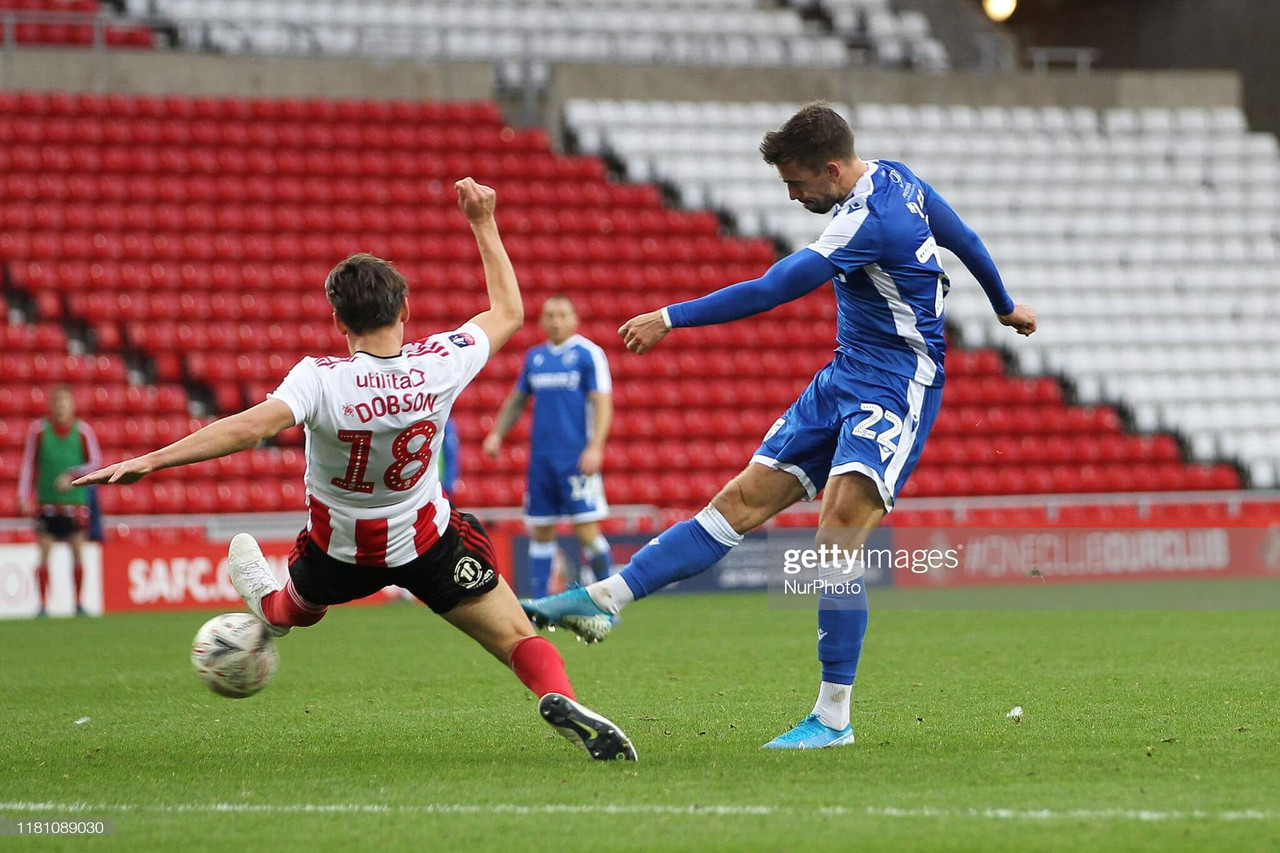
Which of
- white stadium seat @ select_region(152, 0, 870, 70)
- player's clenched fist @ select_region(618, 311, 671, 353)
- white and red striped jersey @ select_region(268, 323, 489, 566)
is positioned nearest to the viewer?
white and red striped jersey @ select_region(268, 323, 489, 566)

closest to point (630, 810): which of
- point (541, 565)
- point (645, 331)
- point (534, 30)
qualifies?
point (645, 331)

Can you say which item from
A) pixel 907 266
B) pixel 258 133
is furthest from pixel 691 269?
pixel 907 266

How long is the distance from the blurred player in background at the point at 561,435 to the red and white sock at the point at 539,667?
6.20m

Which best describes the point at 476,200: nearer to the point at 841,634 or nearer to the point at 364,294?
the point at 364,294

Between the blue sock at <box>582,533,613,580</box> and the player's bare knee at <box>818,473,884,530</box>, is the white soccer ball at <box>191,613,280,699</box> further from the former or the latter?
the blue sock at <box>582,533,613,580</box>

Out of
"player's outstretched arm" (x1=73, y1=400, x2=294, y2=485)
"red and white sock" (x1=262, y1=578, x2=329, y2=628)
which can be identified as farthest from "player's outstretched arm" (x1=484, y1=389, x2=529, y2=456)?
"player's outstretched arm" (x1=73, y1=400, x2=294, y2=485)

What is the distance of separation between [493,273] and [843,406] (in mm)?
1244

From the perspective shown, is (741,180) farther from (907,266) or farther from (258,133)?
(907,266)

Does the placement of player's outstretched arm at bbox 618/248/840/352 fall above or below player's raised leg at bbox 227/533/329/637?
above

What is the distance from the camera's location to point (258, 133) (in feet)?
65.0

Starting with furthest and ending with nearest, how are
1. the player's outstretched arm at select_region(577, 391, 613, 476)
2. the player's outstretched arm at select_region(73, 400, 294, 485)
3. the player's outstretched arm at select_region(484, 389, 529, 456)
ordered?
the player's outstretched arm at select_region(484, 389, 529, 456), the player's outstretched arm at select_region(577, 391, 613, 476), the player's outstretched arm at select_region(73, 400, 294, 485)

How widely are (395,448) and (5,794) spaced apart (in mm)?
1476

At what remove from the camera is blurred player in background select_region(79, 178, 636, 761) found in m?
4.78

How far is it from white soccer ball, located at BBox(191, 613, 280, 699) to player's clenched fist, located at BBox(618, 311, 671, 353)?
1.54 m
